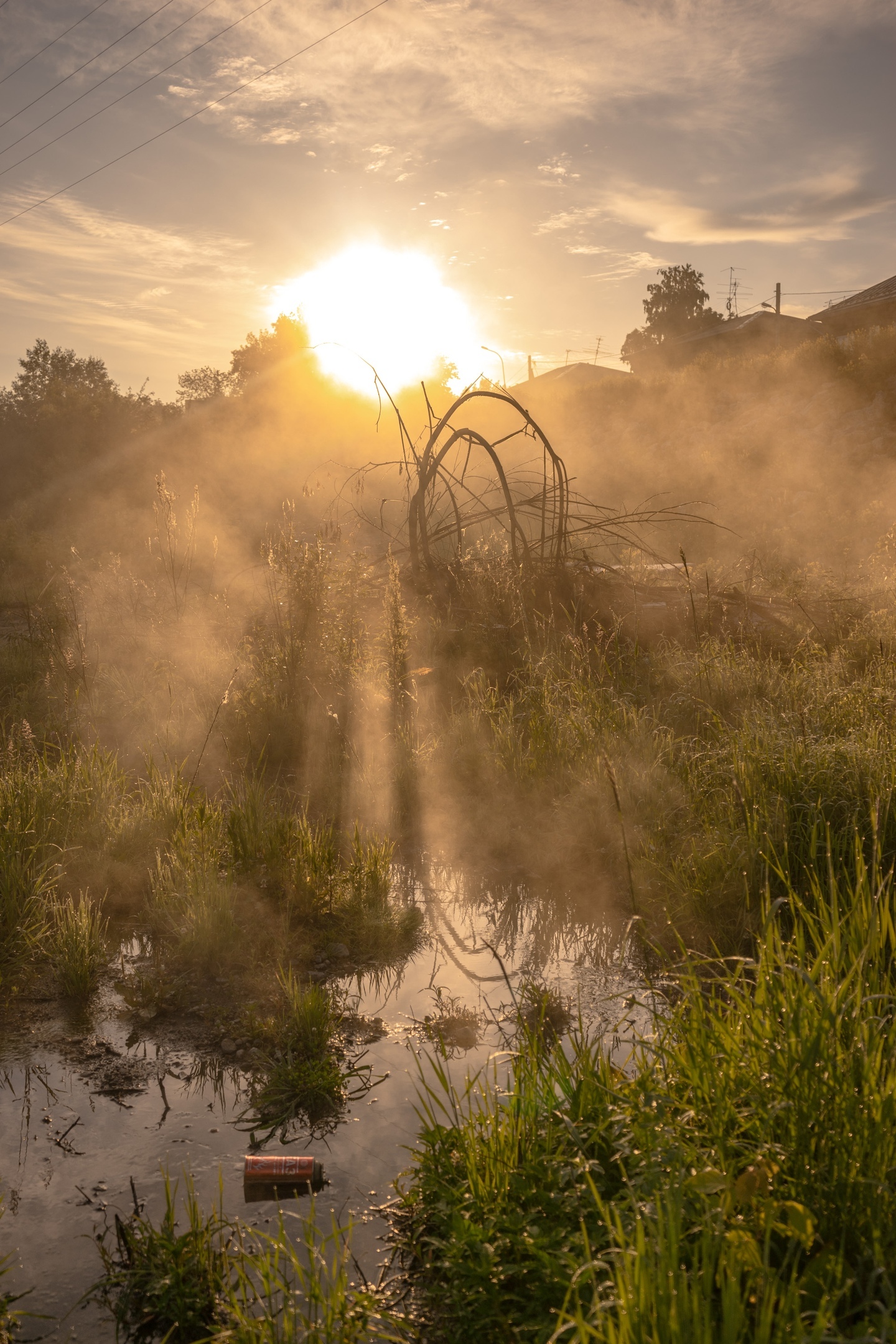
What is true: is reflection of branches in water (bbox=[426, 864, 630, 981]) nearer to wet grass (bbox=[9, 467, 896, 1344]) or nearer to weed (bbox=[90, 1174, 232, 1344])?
wet grass (bbox=[9, 467, 896, 1344])

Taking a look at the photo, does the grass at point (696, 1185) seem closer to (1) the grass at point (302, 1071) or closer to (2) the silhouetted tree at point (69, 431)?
(1) the grass at point (302, 1071)

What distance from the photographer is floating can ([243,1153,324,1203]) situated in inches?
85.1

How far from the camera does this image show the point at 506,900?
3941mm

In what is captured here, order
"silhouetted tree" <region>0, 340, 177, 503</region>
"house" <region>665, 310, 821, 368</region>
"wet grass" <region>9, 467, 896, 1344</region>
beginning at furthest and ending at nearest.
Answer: "house" <region>665, 310, 821, 368</region>, "silhouetted tree" <region>0, 340, 177, 503</region>, "wet grass" <region>9, 467, 896, 1344</region>

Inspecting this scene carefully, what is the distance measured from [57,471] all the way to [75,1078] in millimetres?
25374

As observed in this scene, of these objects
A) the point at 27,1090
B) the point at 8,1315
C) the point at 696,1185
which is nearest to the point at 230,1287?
the point at 8,1315

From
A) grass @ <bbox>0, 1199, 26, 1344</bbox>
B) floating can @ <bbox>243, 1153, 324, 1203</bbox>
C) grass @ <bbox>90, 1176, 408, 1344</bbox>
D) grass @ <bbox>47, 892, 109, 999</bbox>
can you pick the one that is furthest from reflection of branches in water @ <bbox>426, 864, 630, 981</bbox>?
grass @ <bbox>0, 1199, 26, 1344</bbox>

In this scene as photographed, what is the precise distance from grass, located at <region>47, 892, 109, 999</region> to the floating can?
1212 millimetres

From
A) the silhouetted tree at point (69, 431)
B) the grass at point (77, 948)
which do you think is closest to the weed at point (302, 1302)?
the grass at point (77, 948)

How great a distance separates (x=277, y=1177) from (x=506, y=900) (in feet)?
6.29

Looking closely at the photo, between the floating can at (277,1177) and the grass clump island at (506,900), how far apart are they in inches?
6.1

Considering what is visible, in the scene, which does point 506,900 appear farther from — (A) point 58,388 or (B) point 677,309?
(B) point 677,309

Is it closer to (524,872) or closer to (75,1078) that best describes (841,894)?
(524,872)

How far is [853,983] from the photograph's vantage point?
7.13 feet
